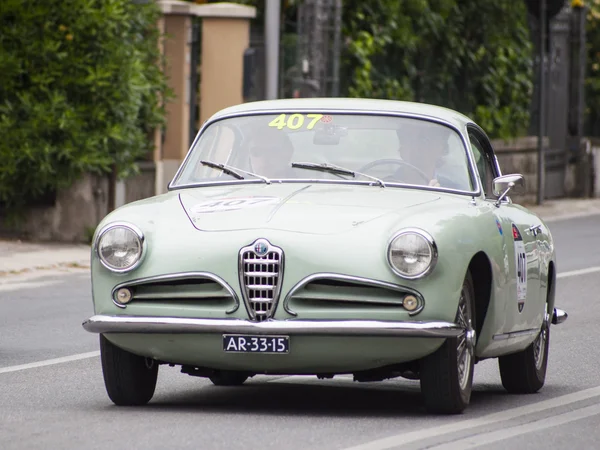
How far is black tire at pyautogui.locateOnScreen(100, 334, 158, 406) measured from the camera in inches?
324

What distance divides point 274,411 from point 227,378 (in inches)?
29.1

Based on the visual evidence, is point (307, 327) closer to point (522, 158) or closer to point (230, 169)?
point (230, 169)

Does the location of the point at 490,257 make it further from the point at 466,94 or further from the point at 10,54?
the point at 466,94

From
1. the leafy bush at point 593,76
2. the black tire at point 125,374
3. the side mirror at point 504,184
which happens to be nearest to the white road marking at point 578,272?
the side mirror at point 504,184

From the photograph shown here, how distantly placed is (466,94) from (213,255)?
80.3ft

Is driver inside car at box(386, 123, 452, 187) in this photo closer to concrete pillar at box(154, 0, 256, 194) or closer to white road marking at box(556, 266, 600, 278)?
A: white road marking at box(556, 266, 600, 278)

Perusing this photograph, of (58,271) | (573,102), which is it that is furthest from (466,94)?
(58,271)

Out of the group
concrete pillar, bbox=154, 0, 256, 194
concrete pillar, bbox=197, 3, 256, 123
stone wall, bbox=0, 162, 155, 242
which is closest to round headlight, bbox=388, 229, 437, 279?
stone wall, bbox=0, 162, 155, 242

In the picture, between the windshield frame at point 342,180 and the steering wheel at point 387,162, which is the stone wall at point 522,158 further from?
the steering wheel at point 387,162

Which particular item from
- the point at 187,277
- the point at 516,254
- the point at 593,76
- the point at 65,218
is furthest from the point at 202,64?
the point at 187,277

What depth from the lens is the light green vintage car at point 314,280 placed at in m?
7.72

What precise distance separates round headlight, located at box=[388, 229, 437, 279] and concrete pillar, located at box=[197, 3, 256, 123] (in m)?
17.4

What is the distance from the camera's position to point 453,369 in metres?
7.90

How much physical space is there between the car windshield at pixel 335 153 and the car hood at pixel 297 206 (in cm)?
16
